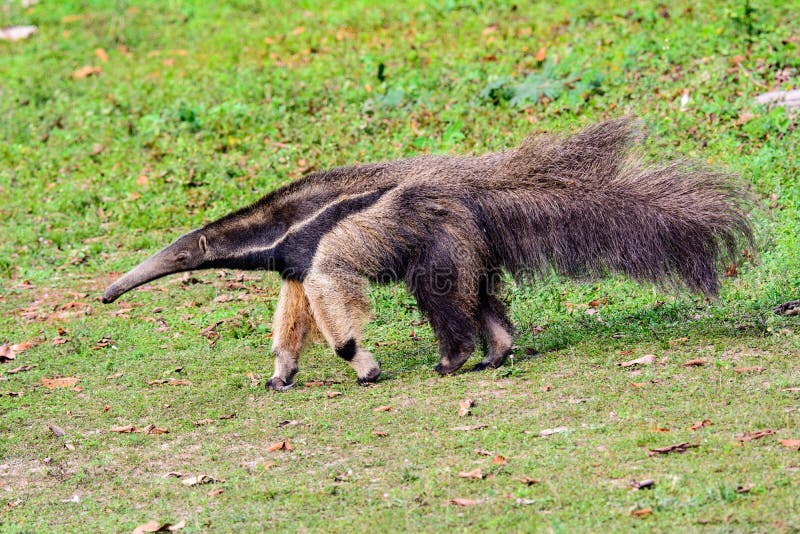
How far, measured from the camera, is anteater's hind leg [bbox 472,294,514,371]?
7480 millimetres

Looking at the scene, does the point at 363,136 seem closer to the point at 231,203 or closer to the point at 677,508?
the point at 231,203

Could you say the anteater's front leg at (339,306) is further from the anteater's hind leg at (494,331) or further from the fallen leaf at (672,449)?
the fallen leaf at (672,449)

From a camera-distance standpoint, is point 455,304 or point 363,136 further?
point 363,136

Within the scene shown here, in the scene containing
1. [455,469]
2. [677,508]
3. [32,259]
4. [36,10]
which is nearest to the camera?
[677,508]

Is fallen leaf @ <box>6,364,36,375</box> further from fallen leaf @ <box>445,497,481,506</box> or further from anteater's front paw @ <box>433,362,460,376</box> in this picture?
fallen leaf @ <box>445,497,481,506</box>

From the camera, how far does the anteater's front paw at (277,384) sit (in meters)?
7.46

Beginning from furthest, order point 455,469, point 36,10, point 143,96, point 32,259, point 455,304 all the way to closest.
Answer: point 36,10, point 143,96, point 32,259, point 455,304, point 455,469

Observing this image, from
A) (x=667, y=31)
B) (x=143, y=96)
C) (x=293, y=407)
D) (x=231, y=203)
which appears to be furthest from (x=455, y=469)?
(x=143, y=96)

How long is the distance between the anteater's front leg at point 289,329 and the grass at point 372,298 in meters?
0.22

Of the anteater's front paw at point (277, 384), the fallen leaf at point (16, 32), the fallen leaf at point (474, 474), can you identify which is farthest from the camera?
the fallen leaf at point (16, 32)

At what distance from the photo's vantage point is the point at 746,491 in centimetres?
454

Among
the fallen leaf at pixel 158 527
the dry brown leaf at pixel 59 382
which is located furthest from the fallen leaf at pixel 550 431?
the dry brown leaf at pixel 59 382

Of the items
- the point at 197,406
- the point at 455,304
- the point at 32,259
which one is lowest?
the point at 32,259

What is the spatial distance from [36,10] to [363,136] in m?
10.3
